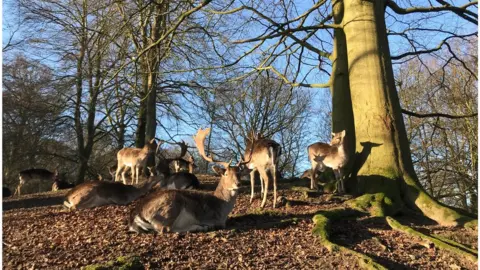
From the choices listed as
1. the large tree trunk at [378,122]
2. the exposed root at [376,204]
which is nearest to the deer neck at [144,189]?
the exposed root at [376,204]

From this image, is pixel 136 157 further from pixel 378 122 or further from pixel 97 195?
pixel 378 122

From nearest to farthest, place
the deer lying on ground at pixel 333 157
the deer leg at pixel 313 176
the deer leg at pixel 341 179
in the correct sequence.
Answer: the deer leg at pixel 341 179 < the deer lying on ground at pixel 333 157 < the deer leg at pixel 313 176

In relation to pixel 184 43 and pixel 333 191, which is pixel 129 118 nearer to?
pixel 184 43

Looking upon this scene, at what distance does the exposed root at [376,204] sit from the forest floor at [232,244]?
227mm

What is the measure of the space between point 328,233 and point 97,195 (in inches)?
187

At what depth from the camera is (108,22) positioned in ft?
36.7

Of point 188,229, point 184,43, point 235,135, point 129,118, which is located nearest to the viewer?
point 188,229

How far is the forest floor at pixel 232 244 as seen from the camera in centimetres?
523

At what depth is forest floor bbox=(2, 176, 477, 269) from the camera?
5.23 m

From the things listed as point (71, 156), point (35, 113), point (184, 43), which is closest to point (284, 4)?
point (184, 43)

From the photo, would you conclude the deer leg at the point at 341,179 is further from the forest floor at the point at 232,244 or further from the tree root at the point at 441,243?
the tree root at the point at 441,243

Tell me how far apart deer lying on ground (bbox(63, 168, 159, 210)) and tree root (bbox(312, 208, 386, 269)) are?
412 centimetres

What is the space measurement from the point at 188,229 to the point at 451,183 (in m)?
19.0

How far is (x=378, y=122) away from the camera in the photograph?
879 centimetres
